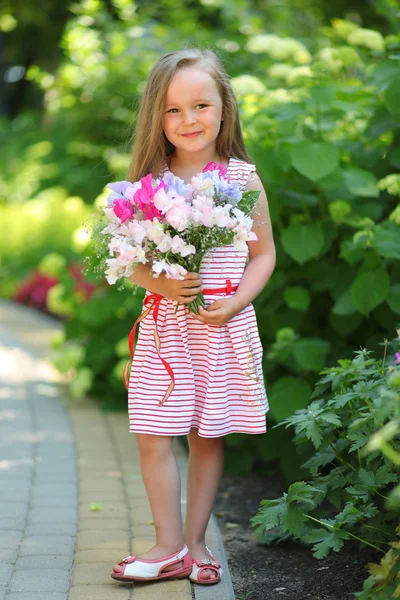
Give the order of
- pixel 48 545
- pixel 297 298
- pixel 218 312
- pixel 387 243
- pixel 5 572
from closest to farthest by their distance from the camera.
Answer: pixel 218 312 → pixel 5 572 → pixel 48 545 → pixel 387 243 → pixel 297 298

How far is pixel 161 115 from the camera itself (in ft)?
8.68

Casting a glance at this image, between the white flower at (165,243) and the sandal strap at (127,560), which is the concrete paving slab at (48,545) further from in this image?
the white flower at (165,243)

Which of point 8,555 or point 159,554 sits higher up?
point 159,554

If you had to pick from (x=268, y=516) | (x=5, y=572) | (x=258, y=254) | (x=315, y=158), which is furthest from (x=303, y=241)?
(x=5, y=572)

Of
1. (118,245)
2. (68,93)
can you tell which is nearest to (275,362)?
(118,245)

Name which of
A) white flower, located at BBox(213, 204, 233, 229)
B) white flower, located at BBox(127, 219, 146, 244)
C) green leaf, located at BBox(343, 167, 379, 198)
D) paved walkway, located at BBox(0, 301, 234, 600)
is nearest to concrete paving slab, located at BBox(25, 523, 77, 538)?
paved walkway, located at BBox(0, 301, 234, 600)

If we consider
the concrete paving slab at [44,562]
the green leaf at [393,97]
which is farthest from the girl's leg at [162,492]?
the green leaf at [393,97]

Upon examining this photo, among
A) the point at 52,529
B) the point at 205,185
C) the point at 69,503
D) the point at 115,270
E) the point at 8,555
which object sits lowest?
the point at 69,503

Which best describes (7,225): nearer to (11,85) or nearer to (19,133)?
(19,133)

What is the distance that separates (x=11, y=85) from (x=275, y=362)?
18288 mm

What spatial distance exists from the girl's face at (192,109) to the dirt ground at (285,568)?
1.36 meters

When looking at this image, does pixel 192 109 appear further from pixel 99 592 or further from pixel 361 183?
pixel 99 592

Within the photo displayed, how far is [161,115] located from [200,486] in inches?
44.7

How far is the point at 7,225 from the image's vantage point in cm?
1158
